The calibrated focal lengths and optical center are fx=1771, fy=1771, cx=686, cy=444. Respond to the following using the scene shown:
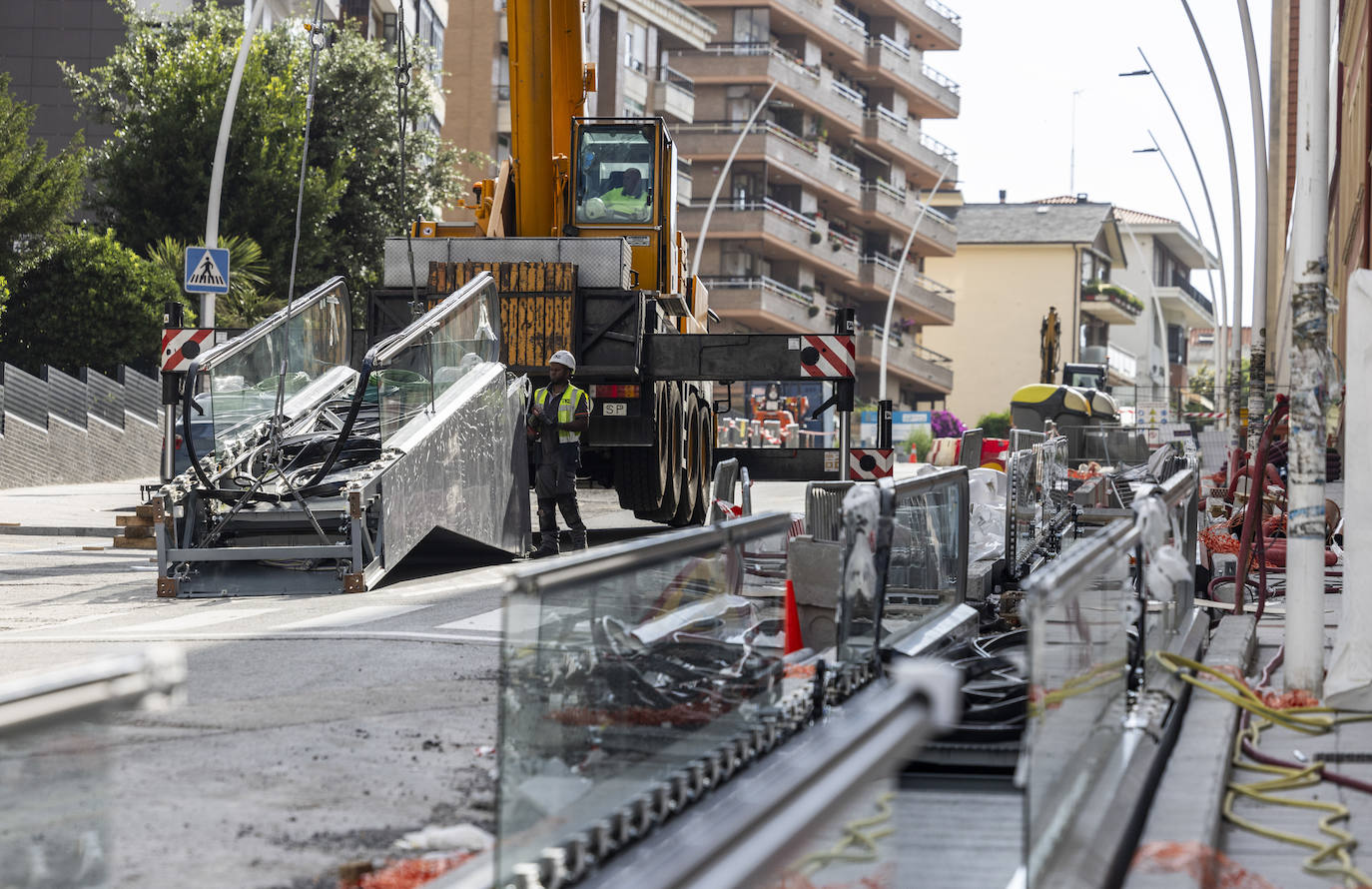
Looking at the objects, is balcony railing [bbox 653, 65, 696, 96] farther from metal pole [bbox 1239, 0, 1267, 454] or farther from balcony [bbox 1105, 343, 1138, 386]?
balcony [bbox 1105, 343, 1138, 386]

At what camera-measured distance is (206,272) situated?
21906 mm

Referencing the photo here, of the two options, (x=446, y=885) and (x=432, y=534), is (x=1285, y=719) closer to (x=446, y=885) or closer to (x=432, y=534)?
(x=446, y=885)

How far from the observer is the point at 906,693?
326 cm

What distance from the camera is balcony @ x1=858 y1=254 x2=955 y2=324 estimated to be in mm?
75125

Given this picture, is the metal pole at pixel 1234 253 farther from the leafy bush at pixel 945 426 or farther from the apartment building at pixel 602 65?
the leafy bush at pixel 945 426

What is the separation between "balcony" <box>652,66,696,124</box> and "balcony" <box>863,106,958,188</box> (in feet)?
48.8

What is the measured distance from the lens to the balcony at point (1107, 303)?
93375mm

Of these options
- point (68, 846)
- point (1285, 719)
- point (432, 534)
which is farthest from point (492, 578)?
point (68, 846)

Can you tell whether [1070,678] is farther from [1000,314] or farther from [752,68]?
Result: [1000,314]

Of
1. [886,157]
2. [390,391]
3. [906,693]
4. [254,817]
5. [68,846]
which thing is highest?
[886,157]

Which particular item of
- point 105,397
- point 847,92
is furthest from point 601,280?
point 847,92

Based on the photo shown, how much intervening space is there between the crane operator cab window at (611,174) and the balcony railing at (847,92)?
2209 inches

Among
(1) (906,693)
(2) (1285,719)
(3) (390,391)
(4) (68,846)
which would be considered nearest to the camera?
(1) (906,693)

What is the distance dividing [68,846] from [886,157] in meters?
77.7
